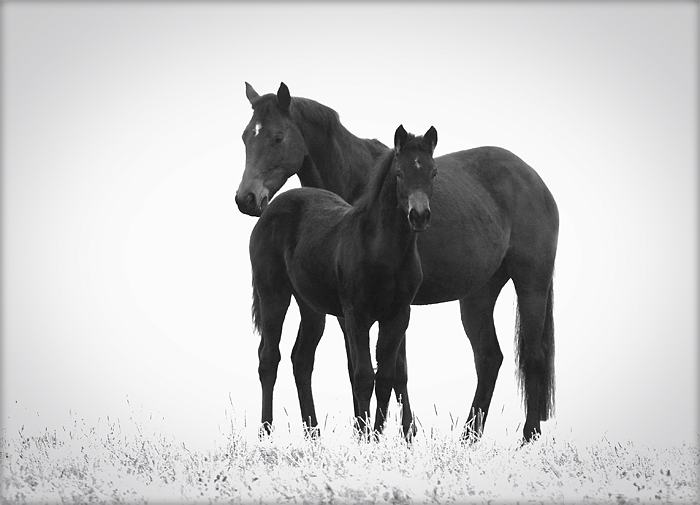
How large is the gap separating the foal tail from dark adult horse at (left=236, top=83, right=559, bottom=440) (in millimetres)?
11

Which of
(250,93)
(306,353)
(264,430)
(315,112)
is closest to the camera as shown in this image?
(264,430)

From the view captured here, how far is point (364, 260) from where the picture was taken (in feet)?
25.9

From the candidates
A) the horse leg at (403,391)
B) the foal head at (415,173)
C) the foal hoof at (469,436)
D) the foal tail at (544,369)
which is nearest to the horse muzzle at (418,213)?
the foal head at (415,173)

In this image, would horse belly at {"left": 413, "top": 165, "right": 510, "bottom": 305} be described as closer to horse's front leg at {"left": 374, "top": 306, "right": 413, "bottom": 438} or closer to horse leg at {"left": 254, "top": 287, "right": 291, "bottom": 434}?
horse's front leg at {"left": 374, "top": 306, "right": 413, "bottom": 438}

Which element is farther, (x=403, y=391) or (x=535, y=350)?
(x=535, y=350)

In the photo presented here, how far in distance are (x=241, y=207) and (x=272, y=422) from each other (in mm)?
2077

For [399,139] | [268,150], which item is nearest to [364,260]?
[399,139]

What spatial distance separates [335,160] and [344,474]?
3.47m

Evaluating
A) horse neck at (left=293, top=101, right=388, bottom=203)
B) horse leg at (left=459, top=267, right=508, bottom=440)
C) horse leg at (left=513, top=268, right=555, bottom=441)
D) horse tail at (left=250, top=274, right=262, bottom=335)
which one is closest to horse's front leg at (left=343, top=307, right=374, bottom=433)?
horse tail at (left=250, top=274, right=262, bottom=335)

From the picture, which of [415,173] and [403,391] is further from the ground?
[415,173]

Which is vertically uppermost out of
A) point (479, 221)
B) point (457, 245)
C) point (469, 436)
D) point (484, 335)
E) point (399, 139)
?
point (399, 139)

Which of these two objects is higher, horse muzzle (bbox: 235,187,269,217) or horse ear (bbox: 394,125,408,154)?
horse ear (bbox: 394,125,408,154)

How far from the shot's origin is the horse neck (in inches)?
377

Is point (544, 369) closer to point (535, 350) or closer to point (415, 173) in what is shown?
point (535, 350)
